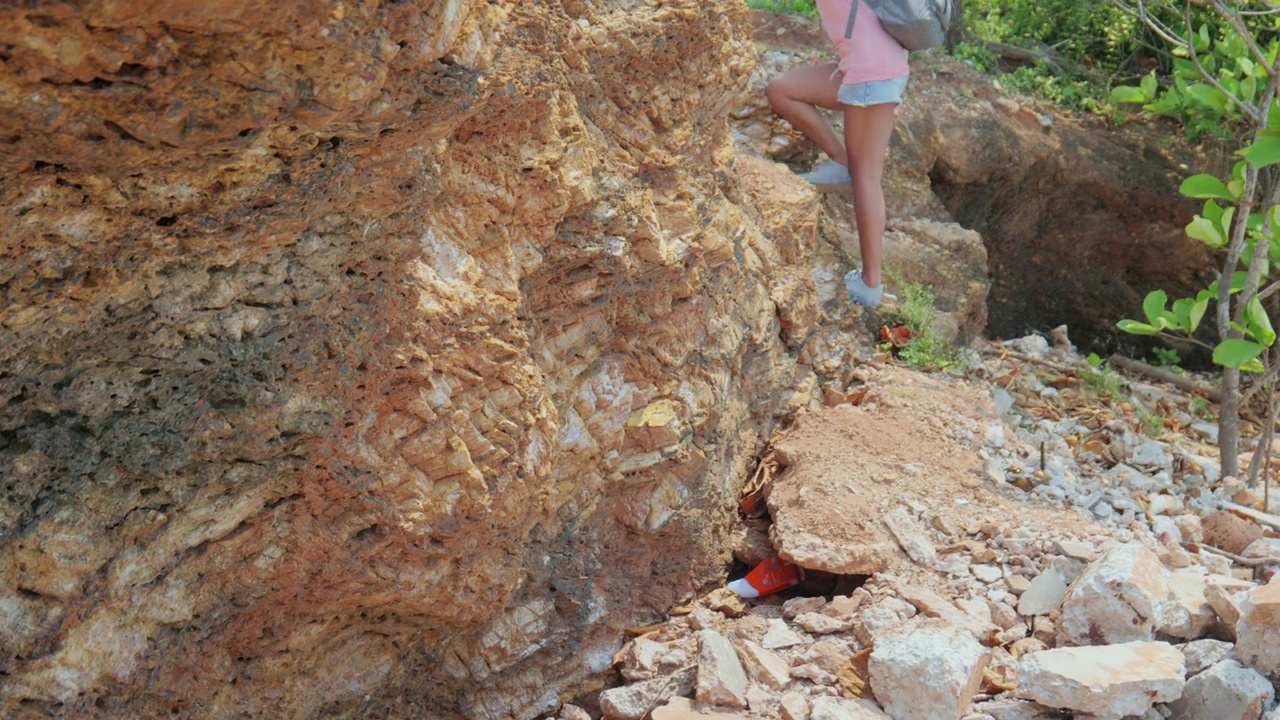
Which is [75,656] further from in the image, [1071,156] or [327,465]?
[1071,156]

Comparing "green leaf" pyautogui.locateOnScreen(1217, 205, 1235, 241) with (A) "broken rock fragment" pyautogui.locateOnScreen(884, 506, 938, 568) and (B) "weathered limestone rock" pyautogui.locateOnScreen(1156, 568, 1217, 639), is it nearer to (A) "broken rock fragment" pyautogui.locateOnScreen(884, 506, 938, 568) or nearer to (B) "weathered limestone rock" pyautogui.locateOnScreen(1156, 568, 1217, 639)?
(B) "weathered limestone rock" pyautogui.locateOnScreen(1156, 568, 1217, 639)

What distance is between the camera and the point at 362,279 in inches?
96.1

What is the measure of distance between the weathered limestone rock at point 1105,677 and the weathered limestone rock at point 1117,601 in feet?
0.43

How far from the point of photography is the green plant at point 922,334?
4.80 m

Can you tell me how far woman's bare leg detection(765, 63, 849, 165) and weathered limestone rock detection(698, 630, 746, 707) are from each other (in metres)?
2.26

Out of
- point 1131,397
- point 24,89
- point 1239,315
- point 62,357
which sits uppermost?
point 24,89

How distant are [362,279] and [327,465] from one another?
429 mm

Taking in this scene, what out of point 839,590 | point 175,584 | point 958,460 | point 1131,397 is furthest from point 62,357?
point 1131,397

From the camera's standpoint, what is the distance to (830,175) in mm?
4707

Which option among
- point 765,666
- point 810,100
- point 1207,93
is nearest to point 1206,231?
point 1207,93

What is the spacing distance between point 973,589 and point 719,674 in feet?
2.88

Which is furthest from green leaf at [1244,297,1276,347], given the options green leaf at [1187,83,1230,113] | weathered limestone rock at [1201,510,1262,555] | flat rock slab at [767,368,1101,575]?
green leaf at [1187,83,1230,113]

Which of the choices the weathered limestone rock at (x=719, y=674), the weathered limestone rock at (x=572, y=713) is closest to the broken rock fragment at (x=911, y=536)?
the weathered limestone rock at (x=719, y=674)

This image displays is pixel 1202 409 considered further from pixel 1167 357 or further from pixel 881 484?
pixel 881 484
